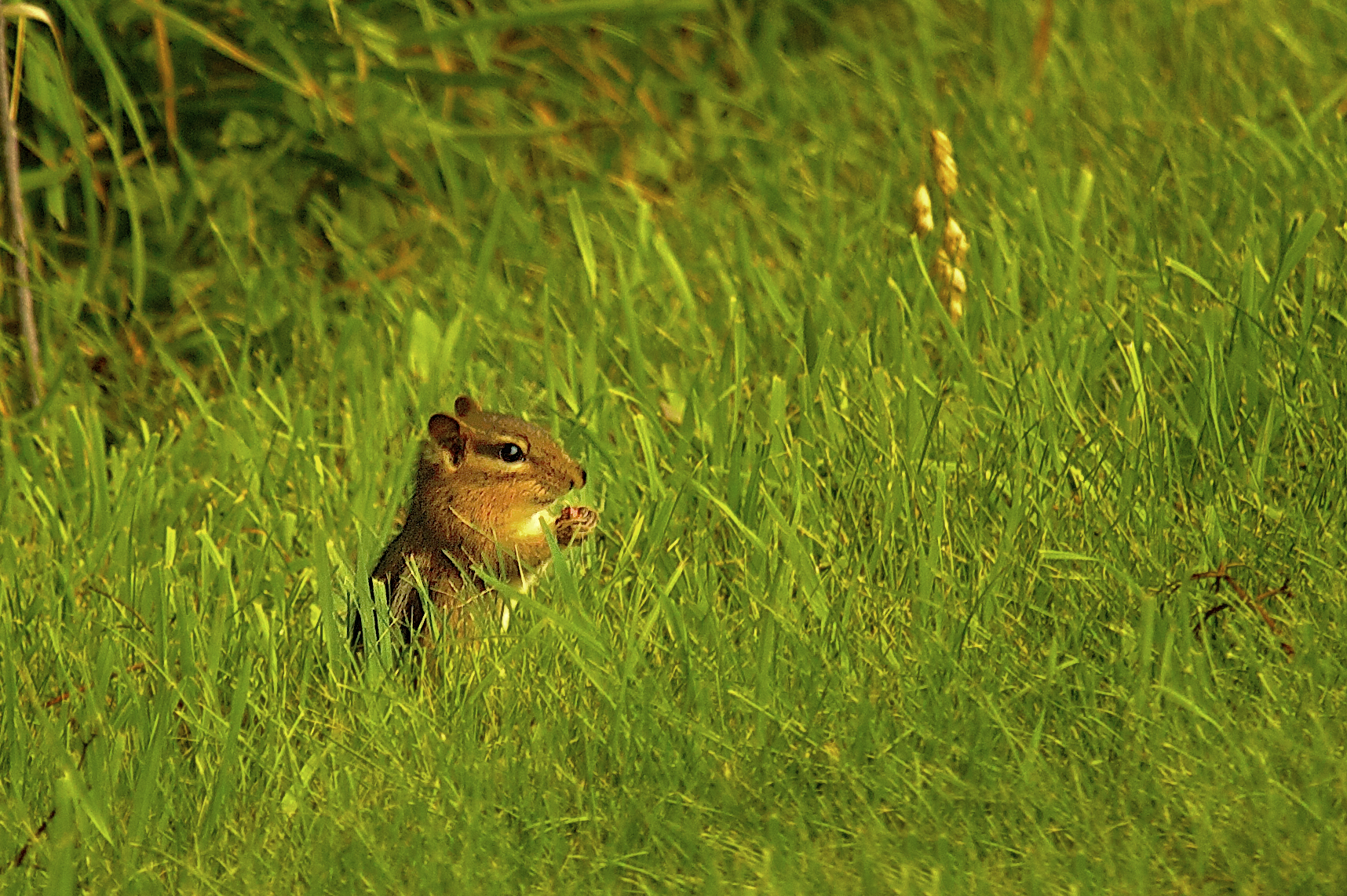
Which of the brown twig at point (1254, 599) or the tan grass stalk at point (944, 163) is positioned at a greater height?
the tan grass stalk at point (944, 163)

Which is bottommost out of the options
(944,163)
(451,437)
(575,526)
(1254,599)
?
(1254,599)

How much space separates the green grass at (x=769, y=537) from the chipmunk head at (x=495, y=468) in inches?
7.4

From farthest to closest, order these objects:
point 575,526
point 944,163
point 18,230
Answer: point 18,230 → point 944,163 → point 575,526

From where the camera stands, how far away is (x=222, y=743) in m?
2.98

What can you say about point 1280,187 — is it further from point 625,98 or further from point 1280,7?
point 625,98

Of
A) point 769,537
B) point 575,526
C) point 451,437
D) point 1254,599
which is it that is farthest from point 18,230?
point 1254,599

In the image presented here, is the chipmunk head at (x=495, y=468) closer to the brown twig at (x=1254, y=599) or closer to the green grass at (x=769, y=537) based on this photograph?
the green grass at (x=769, y=537)

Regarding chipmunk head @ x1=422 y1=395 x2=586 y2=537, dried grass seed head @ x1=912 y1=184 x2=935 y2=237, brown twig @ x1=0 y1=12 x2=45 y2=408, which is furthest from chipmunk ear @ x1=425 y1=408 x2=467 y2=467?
brown twig @ x1=0 y1=12 x2=45 y2=408

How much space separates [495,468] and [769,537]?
54 cm

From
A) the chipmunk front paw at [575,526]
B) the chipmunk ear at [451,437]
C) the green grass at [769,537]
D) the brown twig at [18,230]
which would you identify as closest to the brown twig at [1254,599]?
the green grass at [769,537]

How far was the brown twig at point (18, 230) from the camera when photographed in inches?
173

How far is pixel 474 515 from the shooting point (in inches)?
136

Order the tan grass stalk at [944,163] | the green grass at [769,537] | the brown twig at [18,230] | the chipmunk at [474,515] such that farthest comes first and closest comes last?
the brown twig at [18,230] → the tan grass stalk at [944,163] → the chipmunk at [474,515] → the green grass at [769,537]

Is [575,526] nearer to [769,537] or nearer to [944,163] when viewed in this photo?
[769,537]
